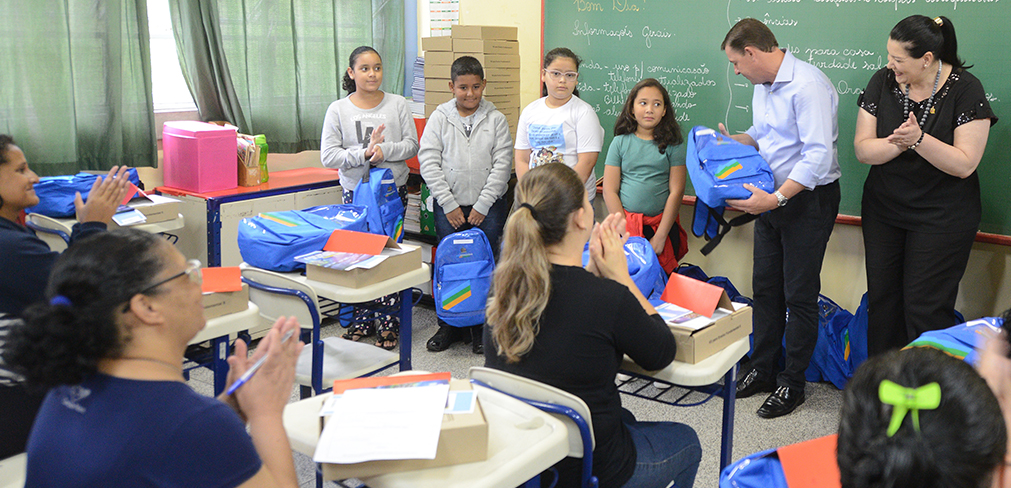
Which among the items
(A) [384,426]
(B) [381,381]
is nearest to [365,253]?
(B) [381,381]

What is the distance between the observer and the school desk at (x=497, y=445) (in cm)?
132

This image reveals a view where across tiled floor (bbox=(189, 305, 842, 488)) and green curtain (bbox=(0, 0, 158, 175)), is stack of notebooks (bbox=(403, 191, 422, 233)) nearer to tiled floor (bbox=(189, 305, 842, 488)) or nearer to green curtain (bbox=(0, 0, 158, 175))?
tiled floor (bbox=(189, 305, 842, 488))

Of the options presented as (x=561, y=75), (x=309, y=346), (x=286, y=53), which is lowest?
(x=309, y=346)

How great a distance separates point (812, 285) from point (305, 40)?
10.4ft

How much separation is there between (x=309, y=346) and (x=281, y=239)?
1.28ft

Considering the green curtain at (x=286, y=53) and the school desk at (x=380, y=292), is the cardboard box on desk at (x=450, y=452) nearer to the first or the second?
the school desk at (x=380, y=292)

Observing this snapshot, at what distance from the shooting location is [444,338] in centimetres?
389

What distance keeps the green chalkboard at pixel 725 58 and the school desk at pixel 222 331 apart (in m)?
2.28

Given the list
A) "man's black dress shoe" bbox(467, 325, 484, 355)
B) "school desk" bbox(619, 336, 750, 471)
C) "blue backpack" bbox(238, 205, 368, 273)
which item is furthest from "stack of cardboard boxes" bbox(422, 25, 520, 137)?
"school desk" bbox(619, 336, 750, 471)

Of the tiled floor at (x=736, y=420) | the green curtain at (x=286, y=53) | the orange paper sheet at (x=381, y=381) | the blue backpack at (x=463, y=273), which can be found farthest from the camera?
the green curtain at (x=286, y=53)

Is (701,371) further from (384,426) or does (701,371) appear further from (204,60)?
(204,60)

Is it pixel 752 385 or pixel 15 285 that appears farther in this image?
pixel 752 385

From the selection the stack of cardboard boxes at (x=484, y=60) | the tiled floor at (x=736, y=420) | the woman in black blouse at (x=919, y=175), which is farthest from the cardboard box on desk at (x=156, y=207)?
the woman in black blouse at (x=919, y=175)

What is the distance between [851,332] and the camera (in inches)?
130
